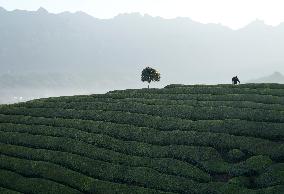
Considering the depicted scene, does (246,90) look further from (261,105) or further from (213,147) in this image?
(213,147)

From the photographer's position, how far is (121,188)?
35844mm

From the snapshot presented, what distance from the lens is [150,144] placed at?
1708 inches

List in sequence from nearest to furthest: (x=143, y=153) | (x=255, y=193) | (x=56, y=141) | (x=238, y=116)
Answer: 1. (x=255, y=193)
2. (x=143, y=153)
3. (x=56, y=141)
4. (x=238, y=116)

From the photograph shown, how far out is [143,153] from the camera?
137 ft

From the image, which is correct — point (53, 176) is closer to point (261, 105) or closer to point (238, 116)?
point (238, 116)

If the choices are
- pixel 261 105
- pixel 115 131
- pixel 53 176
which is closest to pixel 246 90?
pixel 261 105

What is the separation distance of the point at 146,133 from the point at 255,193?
15600 millimetres

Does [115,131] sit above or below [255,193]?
above

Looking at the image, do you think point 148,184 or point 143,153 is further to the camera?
point 143,153

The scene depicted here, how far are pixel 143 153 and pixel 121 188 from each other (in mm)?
6551

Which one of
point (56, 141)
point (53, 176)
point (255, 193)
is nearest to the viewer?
point (255, 193)

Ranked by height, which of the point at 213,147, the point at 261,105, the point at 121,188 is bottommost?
the point at 121,188

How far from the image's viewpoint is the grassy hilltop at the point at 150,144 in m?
36.6

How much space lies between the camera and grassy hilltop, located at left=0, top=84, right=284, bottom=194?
120ft
